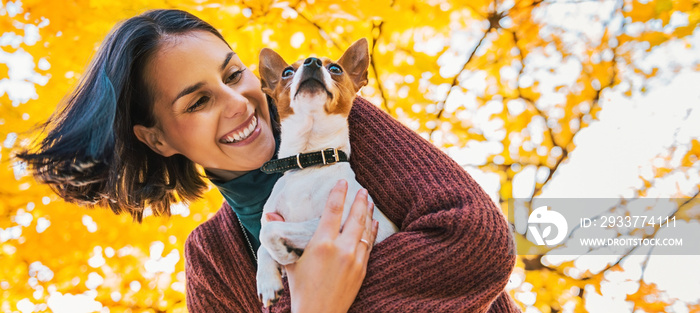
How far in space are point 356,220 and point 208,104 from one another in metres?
0.73

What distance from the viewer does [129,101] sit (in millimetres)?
1928

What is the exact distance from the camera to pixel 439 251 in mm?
1571

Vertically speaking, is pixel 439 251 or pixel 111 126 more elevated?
pixel 111 126

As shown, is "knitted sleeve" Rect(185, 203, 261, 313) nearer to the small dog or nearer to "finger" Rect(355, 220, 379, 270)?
the small dog

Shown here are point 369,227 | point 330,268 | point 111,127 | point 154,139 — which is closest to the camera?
point 330,268

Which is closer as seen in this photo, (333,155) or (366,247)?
(366,247)

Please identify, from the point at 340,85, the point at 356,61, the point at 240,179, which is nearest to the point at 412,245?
the point at 340,85

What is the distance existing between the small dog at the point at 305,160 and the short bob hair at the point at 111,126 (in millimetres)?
575

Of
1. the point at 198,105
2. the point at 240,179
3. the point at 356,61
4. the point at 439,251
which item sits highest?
the point at 356,61

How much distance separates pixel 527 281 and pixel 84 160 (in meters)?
2.60

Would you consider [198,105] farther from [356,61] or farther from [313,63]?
[356,61]
